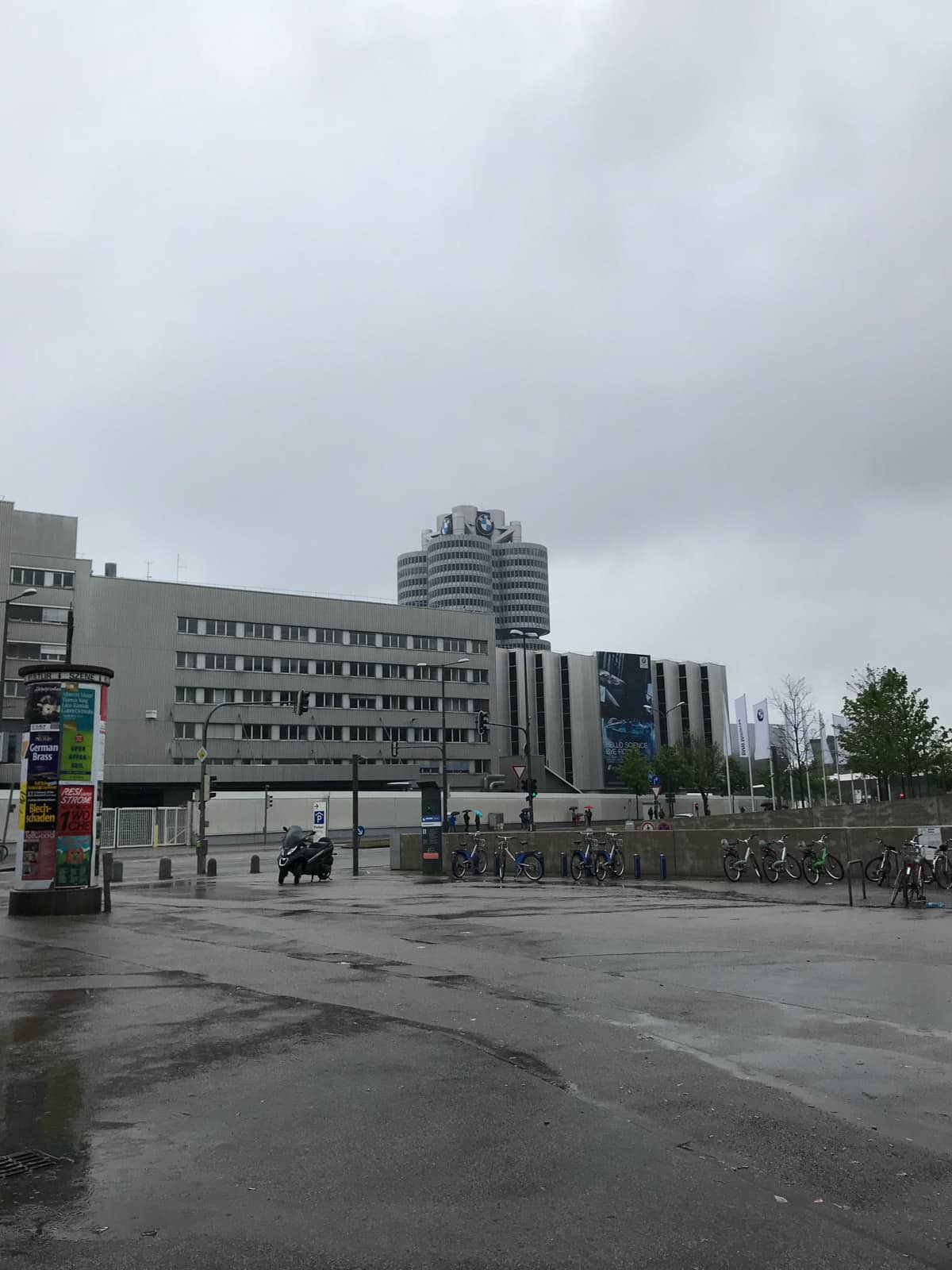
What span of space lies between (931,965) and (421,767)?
292 ft

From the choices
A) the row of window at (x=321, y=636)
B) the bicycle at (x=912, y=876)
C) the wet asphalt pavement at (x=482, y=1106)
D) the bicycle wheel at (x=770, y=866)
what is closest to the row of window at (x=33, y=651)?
the row of window at (x=321, y=636)

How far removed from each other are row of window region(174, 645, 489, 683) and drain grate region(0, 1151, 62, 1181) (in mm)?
77267

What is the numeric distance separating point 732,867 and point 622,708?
321 feet

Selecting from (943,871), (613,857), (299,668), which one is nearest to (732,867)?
(613,857)

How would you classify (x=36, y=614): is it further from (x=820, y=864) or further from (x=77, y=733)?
(x=820, y=864)

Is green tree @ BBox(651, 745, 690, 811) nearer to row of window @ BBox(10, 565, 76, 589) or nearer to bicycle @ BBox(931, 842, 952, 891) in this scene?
row of window @ BBox(10, 565, 76, 589)

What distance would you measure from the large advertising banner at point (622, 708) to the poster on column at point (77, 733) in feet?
343

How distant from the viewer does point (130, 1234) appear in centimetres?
446

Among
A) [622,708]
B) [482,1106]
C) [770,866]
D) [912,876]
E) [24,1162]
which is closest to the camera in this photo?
[24,1162]

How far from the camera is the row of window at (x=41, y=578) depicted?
8225 centimetres

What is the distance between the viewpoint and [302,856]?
3130cm

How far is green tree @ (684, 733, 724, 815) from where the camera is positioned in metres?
99.7

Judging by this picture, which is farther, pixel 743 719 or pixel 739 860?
pixel 743 719

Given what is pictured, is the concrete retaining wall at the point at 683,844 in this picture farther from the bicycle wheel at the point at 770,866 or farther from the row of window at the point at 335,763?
the row of window at the point at 335,763
